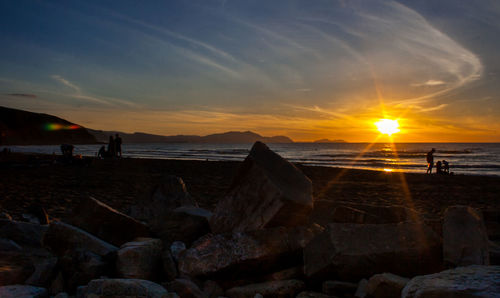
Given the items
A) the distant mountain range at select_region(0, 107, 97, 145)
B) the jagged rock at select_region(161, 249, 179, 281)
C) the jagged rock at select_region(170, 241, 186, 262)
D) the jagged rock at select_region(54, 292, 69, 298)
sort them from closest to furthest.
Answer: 1. the jagged rock at select_region(54, 292, 69, 298)
2. the jagged rock at select_region(161, 249, 179, 281)
3. the jagged rock at select_region(170, 241, 186, 262)
4. the distant mountain range at select_region(0, 107, 97, 145)

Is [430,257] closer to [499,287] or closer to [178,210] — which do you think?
[499,287]

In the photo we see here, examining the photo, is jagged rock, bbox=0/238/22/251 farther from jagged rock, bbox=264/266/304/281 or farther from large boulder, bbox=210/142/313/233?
jagged rock, bbox=264/266/304/281

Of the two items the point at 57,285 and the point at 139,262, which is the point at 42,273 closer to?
the point at 57,285

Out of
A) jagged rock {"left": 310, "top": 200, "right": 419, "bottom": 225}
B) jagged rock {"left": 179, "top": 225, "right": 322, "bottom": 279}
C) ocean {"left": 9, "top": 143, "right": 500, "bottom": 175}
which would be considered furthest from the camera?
ocean {"left": 9, "top": 143, "right": 500, "bottom": 175}

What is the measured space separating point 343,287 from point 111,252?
2346mm

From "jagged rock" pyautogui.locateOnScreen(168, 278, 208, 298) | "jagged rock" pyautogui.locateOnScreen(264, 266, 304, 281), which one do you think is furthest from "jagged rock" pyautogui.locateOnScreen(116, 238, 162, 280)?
"jagged rock" pyautogui.locateOnScreen(264, 266, 304, 281)

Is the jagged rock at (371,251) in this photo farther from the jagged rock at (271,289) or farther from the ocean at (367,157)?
the ocean at (367,157)

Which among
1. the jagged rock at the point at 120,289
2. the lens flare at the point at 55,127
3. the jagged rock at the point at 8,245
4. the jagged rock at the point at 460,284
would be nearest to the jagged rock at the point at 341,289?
the jagged rock at the point at 460,284

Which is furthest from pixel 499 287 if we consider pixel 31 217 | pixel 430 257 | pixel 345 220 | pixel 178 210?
pixel 31 217

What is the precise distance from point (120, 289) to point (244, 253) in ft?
3.71

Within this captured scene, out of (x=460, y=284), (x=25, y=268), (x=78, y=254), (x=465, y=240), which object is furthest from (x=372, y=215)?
(x=25, y=268)

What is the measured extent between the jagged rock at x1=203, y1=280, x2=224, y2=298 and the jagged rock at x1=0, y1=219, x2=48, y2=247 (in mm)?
2451

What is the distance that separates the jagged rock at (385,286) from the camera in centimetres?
263

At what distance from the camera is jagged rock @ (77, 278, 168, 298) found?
261cm
